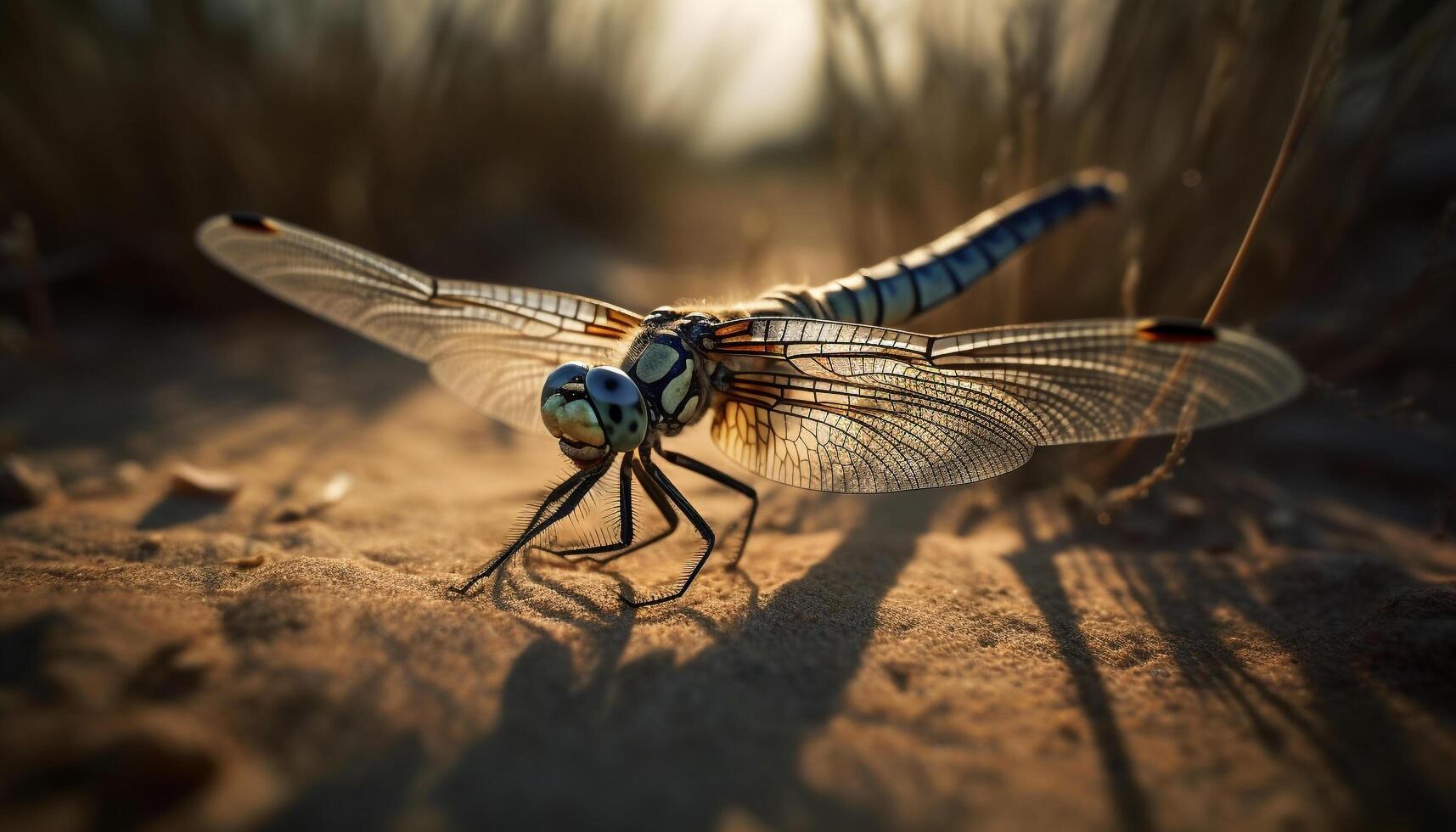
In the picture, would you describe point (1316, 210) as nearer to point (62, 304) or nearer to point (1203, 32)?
point (1203, 32)

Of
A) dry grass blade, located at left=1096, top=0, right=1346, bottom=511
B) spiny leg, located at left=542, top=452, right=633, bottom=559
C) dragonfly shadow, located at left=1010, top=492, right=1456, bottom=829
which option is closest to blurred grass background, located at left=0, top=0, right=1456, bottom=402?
dry grass blade, located at left=1096, top=0, right=1346, bottom=511

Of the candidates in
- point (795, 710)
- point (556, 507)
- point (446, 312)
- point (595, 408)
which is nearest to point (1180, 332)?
point (795, 710)

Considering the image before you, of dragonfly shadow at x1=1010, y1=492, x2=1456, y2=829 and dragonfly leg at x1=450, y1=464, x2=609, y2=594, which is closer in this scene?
dragonfly shadow at x1=1010, y1=492, x2=1456, y2=829

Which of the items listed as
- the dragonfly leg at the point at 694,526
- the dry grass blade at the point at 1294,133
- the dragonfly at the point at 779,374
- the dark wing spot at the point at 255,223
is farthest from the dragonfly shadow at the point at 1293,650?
the dark wing spot at the point at 255,223

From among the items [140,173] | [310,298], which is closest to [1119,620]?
[310,298]

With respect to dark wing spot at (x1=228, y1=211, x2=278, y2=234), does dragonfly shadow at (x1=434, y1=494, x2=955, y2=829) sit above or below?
below

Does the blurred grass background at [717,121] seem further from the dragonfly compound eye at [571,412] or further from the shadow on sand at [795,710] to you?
the dragonfly compound eye at [571,412]

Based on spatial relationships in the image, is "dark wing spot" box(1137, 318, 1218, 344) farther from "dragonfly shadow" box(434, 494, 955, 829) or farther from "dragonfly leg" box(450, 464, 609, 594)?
"dragonfly leg" box(450, 464, 609, 594)
